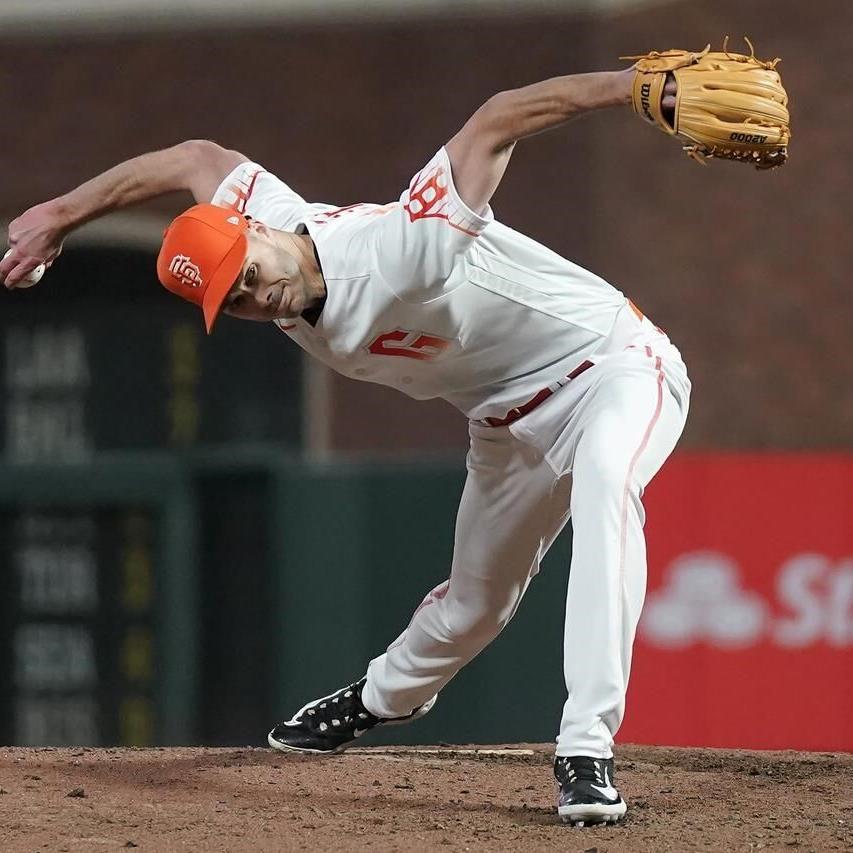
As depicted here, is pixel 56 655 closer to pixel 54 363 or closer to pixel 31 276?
pixel 54 363

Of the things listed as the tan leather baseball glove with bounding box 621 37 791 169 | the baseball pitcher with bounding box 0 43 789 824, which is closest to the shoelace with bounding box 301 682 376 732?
the baseball pitcher with bounding box 0 43 789 824

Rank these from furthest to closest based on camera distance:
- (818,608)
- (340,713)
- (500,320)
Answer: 1. (818,608)
2. (340,713)
3. (500,320)

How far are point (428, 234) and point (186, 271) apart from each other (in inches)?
21.9

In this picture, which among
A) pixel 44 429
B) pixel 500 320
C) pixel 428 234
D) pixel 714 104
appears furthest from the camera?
pixel 44 429

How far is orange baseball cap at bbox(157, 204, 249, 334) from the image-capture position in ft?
11.8

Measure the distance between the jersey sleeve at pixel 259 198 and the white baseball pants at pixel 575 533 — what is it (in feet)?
2.27

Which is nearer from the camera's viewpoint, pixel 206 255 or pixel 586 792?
pixel 586 792

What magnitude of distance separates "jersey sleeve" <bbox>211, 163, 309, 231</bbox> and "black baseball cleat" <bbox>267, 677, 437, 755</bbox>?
1.37m

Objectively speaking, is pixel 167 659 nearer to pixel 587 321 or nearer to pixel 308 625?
pixel 308 625

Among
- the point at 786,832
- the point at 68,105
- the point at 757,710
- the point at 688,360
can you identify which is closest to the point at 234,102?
the point at 68,105

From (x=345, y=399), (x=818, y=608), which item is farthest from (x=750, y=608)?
(x=345, y=399)

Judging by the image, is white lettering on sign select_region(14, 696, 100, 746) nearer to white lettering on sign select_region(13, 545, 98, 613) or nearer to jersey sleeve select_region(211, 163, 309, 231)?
white lettering on sign select_region(13, 545, 98, 613)

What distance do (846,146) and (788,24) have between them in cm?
80

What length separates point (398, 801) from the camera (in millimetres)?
3951
